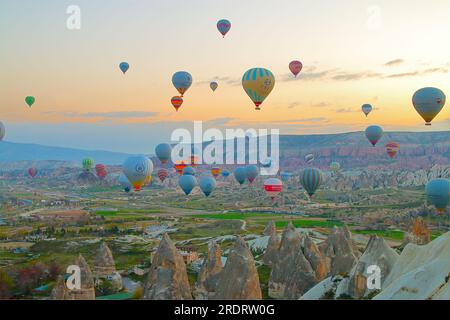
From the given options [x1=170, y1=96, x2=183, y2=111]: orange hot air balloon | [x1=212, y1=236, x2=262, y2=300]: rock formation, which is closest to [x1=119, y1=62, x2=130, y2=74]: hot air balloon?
[x1=170, y1=96, x2=183, y2=111]: orange hot air balloon

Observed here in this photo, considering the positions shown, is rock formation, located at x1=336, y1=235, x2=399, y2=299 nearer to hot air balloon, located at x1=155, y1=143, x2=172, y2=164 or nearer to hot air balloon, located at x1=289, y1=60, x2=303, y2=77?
hot air balloon, located at x1=289, y1=60, x2=303, y2=77

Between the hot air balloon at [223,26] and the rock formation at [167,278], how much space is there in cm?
3315

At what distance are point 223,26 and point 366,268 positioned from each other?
34.4 m

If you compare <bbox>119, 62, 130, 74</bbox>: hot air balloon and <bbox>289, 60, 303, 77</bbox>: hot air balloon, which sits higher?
<bbox>119, 62, 130, 74</bbox>: hot air balloon

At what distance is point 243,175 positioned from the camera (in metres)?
72.1

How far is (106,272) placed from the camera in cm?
4141

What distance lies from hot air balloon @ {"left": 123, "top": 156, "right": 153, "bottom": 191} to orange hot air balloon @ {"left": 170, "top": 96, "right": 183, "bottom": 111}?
12.1 m

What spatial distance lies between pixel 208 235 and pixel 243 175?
10.6 meters

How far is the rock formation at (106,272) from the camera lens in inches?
1533

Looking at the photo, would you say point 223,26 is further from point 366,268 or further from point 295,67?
point 366,268

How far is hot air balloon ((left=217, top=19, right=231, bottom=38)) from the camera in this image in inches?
2069
